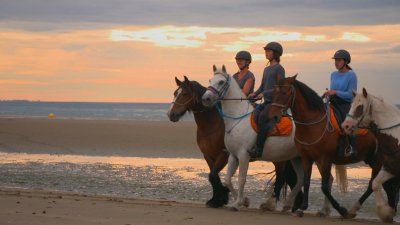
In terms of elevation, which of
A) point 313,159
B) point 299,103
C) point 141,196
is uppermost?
point 299,103

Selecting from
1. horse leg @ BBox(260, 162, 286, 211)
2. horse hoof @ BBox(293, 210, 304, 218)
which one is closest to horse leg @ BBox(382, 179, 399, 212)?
horse hoof @ BBox(293, 210, 304, 218)

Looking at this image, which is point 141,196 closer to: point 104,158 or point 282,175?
point 282,175

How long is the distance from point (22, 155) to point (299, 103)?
46.2ft

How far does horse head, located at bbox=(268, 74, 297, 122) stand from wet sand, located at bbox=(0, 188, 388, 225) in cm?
157

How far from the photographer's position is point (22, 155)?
23.1m

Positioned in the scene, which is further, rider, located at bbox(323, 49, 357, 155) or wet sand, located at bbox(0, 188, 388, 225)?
rider, located at bbox(323, 49, 357, 155)

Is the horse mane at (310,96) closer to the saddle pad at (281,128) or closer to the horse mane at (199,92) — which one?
the saddle pad at (281,128)

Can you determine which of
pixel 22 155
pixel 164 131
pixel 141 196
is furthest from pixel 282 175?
pixel 164 131

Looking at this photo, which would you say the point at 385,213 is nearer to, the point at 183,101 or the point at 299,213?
the point at 299,213

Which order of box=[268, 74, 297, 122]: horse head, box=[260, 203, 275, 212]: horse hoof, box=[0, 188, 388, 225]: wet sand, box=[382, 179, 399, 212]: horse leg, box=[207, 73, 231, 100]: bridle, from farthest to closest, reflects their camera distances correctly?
box=[260, 203, 275, 212]: horse hoof
box=[207, 73, 231, 100]: bridle
box=[382, 179, 399, 212]: horse leg
box=[268, 74, 297, 122]: horse head
box=[0, 188, 388, 225]: wet sand

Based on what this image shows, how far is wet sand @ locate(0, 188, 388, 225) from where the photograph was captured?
33.2 feet

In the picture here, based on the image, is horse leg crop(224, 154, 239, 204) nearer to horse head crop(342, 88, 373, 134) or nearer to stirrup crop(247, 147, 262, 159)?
stirrup crop(247, 147, 262, 159)

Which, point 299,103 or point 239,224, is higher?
point 299,103

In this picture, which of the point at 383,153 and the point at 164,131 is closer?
the point at 383,153
